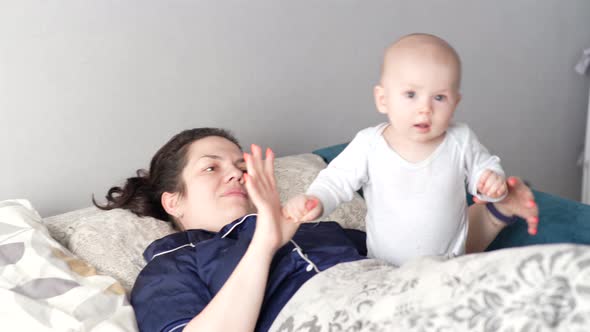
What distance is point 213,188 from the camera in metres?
1.62

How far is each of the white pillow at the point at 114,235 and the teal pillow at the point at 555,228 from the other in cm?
41

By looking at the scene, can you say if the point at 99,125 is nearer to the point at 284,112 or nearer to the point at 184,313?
the point at 284,112

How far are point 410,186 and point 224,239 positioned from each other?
16.8 inches

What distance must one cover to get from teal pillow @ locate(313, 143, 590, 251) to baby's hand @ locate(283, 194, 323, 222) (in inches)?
25.4

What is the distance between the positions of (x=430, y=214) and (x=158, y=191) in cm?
75

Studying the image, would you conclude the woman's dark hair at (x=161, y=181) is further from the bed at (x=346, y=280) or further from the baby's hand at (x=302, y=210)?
the baby's hand at (x=302, y=210)

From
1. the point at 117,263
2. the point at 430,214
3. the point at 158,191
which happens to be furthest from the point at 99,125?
the point at 430,214

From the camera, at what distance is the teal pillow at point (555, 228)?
5.27 ft

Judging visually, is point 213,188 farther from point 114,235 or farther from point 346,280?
point 346,280

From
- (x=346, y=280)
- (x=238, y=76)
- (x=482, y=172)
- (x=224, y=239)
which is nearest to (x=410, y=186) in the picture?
(x=482, y=172)

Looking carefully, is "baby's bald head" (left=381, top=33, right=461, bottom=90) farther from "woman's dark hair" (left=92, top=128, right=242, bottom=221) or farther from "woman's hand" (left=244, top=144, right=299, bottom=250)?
"woman's dark hair" (left=92, top=128, right=242, bottom=221)

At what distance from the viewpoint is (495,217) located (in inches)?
60.7

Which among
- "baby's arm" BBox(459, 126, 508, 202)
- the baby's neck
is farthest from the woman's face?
"baby's arm" BBox(459, 126, 508, 202)

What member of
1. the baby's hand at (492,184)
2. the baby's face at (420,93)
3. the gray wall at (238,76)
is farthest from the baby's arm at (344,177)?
the gray wall at (238,76)
